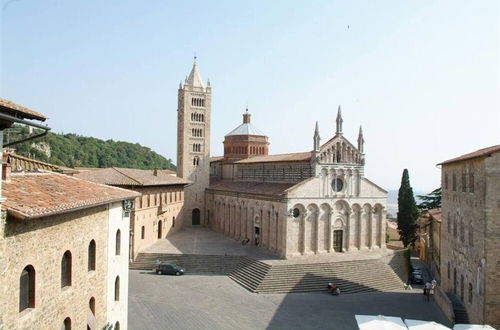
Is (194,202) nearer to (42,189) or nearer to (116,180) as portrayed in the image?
(116,180)

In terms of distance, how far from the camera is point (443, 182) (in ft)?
107

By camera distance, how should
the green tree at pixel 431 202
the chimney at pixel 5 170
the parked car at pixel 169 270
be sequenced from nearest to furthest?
the chimney at pixel 5 170
the parked car at pixel 169 270
the green tree at pixel 431 202

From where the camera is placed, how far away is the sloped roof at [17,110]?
31.8ft

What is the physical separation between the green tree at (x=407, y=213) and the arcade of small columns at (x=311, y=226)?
22.5 feet

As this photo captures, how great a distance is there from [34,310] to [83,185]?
626 centimetres

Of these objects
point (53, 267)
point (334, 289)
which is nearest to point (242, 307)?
point (334, 289)

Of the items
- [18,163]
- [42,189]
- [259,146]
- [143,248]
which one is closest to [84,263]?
[42,189]

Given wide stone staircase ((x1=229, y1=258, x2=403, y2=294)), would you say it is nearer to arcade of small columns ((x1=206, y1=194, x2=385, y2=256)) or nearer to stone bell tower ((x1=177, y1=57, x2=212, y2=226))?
arcade of small columns ((x1=206, y1=194, x2=385, y2=256))

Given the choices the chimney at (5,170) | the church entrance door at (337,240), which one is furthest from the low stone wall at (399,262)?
the chimney at (5,170)

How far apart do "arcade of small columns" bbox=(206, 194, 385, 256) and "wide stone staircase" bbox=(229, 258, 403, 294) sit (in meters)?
3.19

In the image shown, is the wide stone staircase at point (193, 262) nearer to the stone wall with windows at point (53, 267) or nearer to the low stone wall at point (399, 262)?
the low stone wall at point (399, 262)

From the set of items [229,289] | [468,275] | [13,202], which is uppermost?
[13,202]

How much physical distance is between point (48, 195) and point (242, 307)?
18.0 metres

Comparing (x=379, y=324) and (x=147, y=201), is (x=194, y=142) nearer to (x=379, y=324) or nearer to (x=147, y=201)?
(x=147, y=201)
